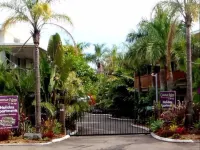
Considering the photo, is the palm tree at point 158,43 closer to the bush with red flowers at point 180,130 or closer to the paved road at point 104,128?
the paved road at point 104,128

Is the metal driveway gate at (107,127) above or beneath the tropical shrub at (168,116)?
beneath

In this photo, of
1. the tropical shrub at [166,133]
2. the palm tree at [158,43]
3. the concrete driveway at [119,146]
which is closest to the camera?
the concrete driveway at [119,146]

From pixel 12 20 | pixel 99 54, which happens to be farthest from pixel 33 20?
pixel 99 54

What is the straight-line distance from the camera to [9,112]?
16906 mm

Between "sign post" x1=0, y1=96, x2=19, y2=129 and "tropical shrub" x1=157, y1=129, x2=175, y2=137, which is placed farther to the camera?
"sign post" x1=0, y1=96, x2=19, y2=129

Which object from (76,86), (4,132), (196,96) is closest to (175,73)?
(196,96)

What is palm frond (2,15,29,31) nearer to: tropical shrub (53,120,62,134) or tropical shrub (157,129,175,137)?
tropical shrub (53,120,62,134)

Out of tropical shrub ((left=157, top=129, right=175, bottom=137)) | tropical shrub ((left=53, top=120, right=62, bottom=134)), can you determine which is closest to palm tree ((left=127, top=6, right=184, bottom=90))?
tropical shrub ((left=157, top=129, right=175, bottom=137))

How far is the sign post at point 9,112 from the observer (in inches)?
660

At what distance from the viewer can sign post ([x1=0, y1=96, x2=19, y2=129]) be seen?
1677 cm

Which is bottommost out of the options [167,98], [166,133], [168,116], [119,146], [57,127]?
[119,146]

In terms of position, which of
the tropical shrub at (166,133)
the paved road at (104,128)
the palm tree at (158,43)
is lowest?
the paved road at (104,128)

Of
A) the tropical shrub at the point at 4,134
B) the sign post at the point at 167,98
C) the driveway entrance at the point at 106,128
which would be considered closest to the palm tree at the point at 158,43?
the sign post at the point at 167,98

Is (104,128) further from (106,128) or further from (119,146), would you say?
(119,146)
